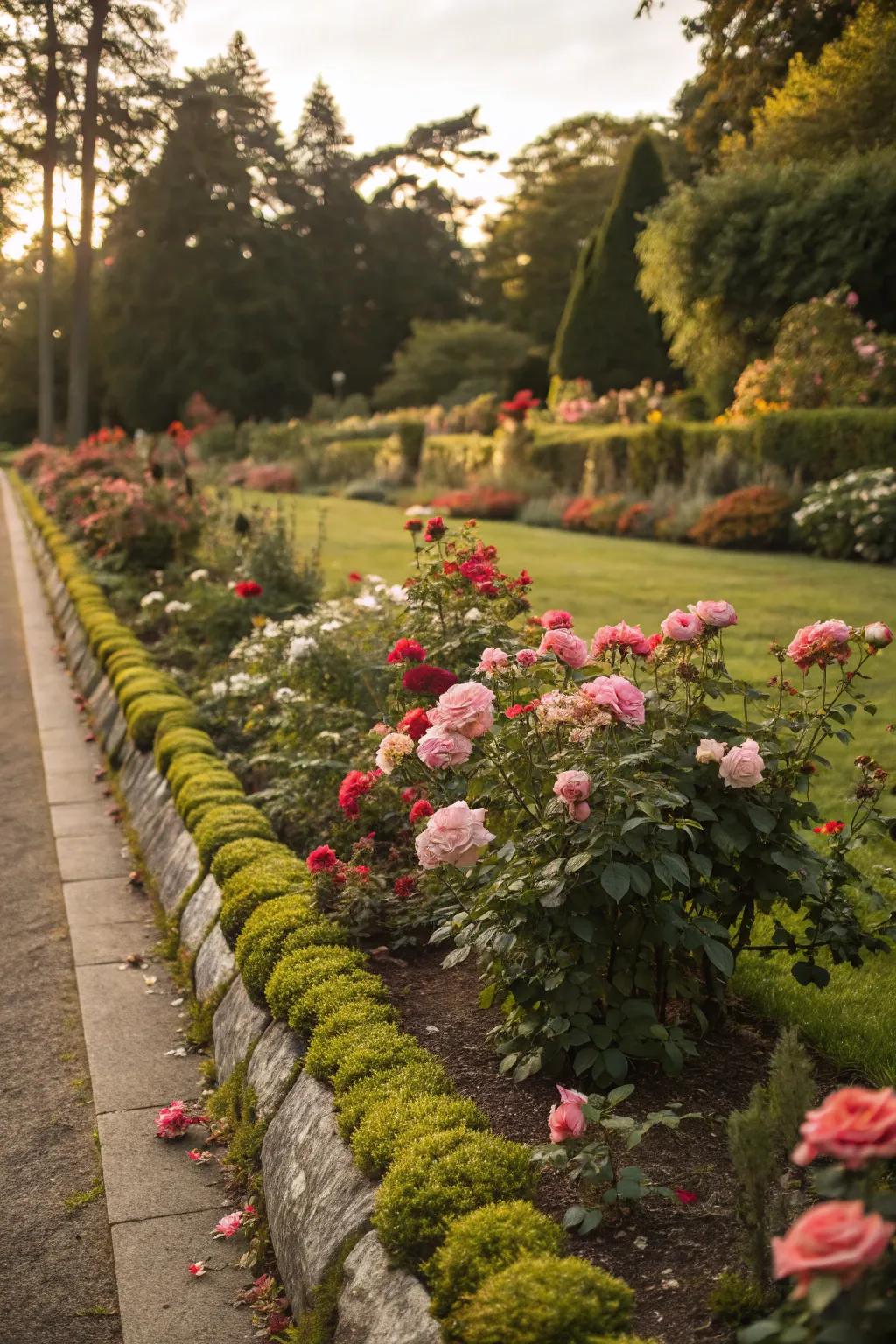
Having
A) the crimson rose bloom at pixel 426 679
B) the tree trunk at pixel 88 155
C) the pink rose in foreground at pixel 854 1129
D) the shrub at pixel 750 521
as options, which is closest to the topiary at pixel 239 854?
the crimson rose bloom at pixel 426 679

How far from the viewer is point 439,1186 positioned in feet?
7.45

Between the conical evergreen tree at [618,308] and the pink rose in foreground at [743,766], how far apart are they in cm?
1911

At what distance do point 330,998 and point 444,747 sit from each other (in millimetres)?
794

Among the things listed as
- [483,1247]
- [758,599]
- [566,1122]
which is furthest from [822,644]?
[758,599]

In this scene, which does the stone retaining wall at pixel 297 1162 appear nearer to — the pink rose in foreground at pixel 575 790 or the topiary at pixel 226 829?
the topiary at pixel 226 829

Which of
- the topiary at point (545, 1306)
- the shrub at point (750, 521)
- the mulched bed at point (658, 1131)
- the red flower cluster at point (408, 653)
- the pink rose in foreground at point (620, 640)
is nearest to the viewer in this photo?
the topiary at point (545, 1306)

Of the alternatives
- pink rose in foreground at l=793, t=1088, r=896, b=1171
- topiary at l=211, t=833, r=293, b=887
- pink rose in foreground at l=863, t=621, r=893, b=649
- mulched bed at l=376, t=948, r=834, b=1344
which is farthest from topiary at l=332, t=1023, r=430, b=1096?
pink rose in foreground at l=793, t=1088, r=896, b=1171

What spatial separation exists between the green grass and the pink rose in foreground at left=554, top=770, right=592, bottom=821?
838mm

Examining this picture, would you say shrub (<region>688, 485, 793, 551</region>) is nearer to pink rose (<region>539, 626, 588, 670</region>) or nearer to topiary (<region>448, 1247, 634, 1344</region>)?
pink rose (<region>539, 626, 588, 670</region>)

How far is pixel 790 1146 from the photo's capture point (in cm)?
204

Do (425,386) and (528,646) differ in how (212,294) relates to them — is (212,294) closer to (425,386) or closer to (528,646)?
(425,386)

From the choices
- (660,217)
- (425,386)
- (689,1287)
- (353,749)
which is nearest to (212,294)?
(425,386)

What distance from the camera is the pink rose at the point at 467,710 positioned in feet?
8.97

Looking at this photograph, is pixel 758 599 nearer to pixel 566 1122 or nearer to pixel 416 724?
pixel 416 724
